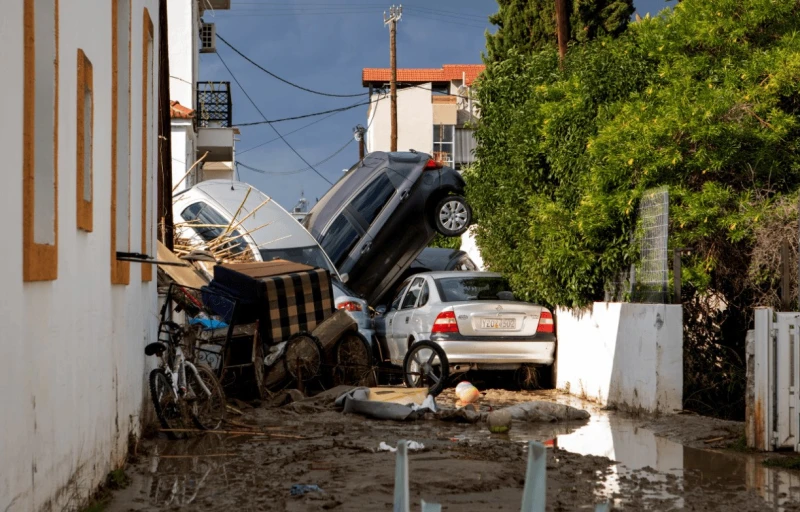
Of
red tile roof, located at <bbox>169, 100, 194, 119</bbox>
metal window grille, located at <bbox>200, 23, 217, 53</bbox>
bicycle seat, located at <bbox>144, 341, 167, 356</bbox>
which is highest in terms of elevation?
metal window grille, located at <bbox>200, 23, 217, 53</bbox>

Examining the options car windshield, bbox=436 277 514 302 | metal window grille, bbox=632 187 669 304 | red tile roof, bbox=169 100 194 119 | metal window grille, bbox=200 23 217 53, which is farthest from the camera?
metal window grille, bbox=200 23 217 53

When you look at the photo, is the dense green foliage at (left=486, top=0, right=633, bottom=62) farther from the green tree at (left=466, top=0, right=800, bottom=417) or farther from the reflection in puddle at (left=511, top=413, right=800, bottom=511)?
the reflection in puddle at (left=511, top=413, right=800, bottom=511)

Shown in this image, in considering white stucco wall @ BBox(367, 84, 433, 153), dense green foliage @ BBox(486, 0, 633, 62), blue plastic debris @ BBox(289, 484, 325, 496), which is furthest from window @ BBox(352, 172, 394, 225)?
white stucco wall @ BBox(367, 84, 433, 153)

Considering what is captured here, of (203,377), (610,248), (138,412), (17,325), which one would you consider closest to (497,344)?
(610,248)

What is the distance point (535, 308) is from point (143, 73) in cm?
700

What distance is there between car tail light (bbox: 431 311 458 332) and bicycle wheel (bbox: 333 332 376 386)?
1.10 metres

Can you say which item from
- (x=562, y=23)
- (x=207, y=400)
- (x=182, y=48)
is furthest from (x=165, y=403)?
(x=182, y=48)

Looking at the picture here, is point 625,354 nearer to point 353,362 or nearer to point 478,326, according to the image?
point 478,326

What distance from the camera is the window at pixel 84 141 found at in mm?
6844

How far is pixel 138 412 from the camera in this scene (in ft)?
33.3

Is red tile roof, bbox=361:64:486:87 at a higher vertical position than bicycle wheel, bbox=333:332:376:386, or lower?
higher

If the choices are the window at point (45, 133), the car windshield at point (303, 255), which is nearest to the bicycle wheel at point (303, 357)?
the car windshield at point (303, 255)

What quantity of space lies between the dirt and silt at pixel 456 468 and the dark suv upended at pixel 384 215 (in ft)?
27.8

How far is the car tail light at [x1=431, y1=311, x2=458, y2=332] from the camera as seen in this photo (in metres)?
15.4
